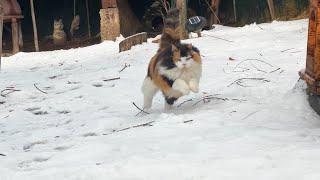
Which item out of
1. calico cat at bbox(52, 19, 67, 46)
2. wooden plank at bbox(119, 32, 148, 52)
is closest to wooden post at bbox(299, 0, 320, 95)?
wooden plank at bbox(119, 32, 148, 52)

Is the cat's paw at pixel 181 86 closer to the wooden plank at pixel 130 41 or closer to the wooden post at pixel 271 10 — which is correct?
the wooden plank at pixel 130 41

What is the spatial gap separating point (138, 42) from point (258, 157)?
331 inches

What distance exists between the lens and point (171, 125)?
4254 mm

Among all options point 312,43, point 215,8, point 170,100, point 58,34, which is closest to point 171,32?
point 170,100

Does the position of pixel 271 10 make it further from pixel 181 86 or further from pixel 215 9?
pixel 181 86

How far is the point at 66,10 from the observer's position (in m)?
16.6

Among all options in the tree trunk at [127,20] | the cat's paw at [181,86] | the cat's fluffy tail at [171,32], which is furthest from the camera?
the tree trunk at [127,20]

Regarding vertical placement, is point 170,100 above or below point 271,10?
below

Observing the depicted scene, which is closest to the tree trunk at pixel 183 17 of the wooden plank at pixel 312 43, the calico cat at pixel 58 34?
the calico cat at pixel 58 34

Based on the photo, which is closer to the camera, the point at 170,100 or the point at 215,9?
the point at 170,100

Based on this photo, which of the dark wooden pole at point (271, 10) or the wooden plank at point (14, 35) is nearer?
the dark wooden pole at point (271, 10)

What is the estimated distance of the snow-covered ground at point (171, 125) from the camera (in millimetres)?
3010

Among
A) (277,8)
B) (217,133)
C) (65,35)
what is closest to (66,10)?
(65,35)

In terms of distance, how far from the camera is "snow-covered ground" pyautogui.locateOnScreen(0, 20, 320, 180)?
9.87ft
